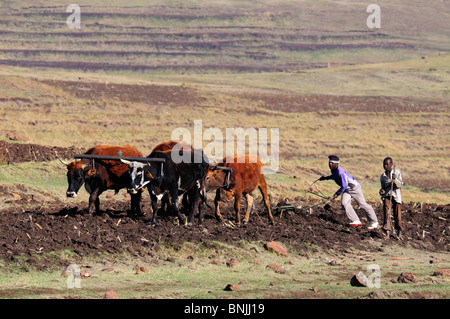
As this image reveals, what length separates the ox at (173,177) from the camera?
51.6ft

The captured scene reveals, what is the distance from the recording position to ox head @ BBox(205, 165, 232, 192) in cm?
1698

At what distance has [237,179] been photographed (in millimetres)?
17203

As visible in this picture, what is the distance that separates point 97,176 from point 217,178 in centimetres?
255

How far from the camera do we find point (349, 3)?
14175cm

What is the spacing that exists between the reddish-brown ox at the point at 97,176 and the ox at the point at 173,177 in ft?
2.37

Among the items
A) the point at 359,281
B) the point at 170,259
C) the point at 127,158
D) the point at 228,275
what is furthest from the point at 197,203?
the point at 359,281

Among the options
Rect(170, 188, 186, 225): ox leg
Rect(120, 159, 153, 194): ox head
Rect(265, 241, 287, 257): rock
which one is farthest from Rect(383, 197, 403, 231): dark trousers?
Rect(120, 159, 153, 194): ox head

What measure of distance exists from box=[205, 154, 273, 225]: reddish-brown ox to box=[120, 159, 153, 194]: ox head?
1.54 m

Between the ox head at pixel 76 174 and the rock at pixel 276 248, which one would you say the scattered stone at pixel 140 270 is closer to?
the rock at pixel 276 248
